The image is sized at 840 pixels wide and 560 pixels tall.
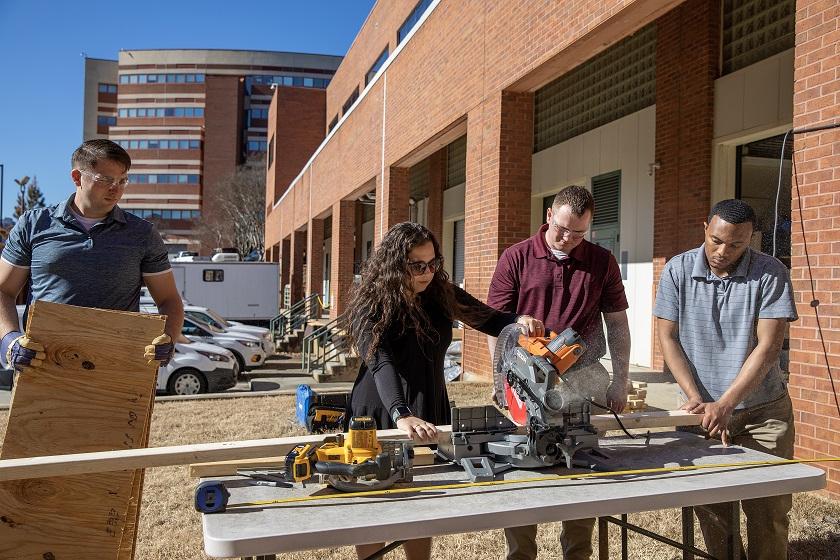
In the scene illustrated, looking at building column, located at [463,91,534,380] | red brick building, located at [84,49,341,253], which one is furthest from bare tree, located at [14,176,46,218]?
building column, located at [463,91,534,380]

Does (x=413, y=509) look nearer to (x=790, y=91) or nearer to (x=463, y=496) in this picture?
(x=463, y=496)

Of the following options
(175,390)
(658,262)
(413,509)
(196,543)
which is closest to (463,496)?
(413,509)

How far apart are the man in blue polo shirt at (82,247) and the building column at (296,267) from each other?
91.5 ft

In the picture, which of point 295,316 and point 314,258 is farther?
point 314,258

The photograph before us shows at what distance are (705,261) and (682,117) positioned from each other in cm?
730

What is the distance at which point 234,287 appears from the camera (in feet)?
75.4

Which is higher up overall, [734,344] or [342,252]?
[342,252]

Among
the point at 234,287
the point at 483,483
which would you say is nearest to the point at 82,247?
the point at 483,483

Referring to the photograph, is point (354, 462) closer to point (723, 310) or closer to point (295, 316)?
point (723, 310)

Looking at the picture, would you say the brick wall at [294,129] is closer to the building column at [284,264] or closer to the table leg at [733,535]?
the building column at [284,264]

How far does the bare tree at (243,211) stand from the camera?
5291 centimetres

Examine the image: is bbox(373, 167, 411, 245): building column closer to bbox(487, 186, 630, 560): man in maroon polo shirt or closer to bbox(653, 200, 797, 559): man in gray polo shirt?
bbox(487, 186, 630, 560): man in maroon polo shirt

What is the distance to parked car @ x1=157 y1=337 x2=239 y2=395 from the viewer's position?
35.1ft

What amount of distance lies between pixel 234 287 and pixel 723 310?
21.5 m
